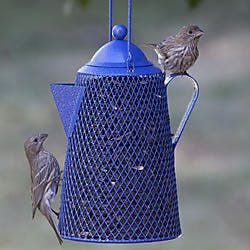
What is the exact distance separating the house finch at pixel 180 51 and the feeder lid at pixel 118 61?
810 mm

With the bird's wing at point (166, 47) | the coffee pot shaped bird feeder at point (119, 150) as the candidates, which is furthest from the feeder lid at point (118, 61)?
the bird's wing at point (166, 47)

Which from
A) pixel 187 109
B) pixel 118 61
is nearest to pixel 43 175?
pixel 187 109

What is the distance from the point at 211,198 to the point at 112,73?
10.7 meters

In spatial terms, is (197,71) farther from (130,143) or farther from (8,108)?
(130,143)

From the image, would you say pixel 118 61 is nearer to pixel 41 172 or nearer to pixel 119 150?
pixel 119 150

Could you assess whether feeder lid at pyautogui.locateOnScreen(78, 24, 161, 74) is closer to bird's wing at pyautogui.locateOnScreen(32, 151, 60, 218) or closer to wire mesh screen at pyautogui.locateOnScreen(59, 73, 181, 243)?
wire mesh screen at pyautogui.locateOnScreen(59, 73, 181, 243)

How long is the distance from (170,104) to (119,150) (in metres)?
14.1

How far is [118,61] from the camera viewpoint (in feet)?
32.6

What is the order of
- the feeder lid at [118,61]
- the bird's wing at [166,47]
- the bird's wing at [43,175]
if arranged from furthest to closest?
the bird's wing at [43,175] < the bird's wing at [166,47] < the feeder lid at [118,61]

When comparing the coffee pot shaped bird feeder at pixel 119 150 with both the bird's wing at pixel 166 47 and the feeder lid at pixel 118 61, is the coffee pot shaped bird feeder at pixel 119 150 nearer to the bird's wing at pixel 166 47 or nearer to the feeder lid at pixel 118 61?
the feeder lid at pixel 118 61

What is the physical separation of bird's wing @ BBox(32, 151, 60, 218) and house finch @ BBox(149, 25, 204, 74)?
130cm

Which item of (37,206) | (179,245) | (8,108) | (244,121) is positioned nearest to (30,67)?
(8,108)

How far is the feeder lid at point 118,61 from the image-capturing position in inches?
390

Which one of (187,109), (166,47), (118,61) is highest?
(118,61)
